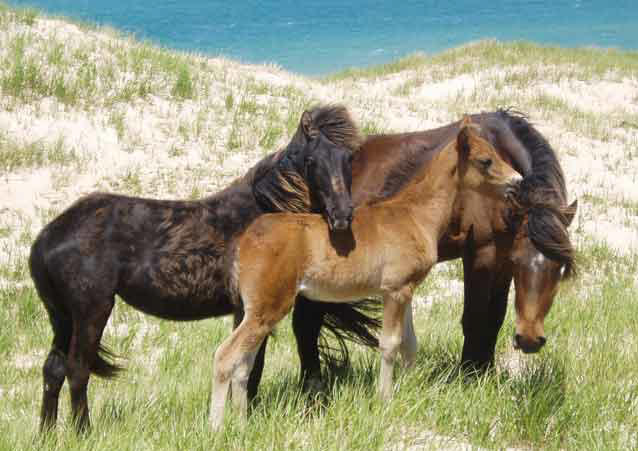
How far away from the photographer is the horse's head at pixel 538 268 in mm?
4258

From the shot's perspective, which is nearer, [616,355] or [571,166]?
[616,355]

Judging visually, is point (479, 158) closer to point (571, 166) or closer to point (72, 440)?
point (72, 440)

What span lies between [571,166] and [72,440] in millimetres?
10860

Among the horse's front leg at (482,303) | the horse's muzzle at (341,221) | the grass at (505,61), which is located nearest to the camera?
the horse's muzzle at (341,221)

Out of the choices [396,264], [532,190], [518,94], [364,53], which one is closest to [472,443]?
[396,264]

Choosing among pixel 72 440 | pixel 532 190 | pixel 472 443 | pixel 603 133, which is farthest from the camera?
pixel 603 133

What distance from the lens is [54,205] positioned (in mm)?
9859

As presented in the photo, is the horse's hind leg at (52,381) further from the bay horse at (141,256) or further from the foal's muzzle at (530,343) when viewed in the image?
the foal's muzzle at (530,343)

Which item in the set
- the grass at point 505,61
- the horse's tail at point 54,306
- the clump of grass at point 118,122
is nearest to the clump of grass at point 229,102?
the clump of grass at point 118,122

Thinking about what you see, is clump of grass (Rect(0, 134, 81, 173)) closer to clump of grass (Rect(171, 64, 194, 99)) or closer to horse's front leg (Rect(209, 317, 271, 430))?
clump of grass (Rect(171, 64, 194, 99))

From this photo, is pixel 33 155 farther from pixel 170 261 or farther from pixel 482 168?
pixel 482 168

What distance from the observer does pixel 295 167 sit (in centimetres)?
432

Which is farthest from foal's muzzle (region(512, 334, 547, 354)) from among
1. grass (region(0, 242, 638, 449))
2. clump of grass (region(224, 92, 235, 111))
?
clump of grass (region(224, 92, 235, 111))

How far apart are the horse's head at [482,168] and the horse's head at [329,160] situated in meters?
0.60
